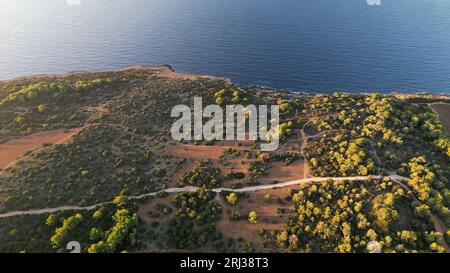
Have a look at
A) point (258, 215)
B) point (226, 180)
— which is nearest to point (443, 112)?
point (258, 215)

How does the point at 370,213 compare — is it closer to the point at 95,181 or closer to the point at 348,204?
the point at 348,204

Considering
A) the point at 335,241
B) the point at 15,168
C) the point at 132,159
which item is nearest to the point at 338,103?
the point at 335,241

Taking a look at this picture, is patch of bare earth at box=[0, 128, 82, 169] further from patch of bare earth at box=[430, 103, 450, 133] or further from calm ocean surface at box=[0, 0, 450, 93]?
patch of bare earth at box=[430, 103, 450, 133]

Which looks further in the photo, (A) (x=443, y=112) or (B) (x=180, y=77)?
(B) (x=180, y=77)

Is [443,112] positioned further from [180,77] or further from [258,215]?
[180,77]


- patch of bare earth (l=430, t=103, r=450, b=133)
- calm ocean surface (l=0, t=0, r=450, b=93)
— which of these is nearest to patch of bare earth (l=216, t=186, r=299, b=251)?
patch of bare earth (l=430, t=103, r=450, b=133)

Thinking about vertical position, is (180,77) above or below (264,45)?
below
